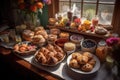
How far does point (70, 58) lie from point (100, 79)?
0.27 meters

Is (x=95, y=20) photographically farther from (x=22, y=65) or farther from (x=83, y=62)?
(x=22, y=65)

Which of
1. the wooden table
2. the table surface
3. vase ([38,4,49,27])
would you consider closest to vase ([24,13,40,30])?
vase ([38,4,49,27])

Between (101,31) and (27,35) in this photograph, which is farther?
(27,35)

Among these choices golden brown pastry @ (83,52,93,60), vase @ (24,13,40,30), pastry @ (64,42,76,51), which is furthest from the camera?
vase @ (24,13,40,30)

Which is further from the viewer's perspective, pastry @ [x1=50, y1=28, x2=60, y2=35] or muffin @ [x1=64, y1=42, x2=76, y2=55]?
pastry @ [x1=50, y1=28, x2=60, y2=35]

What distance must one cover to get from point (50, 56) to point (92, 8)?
0.63 m

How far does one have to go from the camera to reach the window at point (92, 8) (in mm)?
1299

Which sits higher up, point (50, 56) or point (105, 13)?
point (105, 13)

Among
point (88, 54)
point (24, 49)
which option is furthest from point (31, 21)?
point (88, 54)

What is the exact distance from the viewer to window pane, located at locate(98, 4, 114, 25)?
1299 millimetres

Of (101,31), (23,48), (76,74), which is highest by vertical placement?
(101,31)

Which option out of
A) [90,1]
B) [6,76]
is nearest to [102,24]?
[90,1]

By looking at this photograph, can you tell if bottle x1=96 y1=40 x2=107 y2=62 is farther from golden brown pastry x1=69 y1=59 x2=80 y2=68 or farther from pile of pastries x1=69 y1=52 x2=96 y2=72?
golden brown pastry x1=69 y1=59 x2=80 y2=68

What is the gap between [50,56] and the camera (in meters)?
1.08
